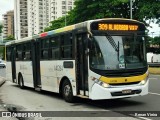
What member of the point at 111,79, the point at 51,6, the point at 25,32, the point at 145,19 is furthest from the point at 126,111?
the point at 25,32

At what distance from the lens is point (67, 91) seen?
1373 centimetres

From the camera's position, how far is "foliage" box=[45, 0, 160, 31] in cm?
4422

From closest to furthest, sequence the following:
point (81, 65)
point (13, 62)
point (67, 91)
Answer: point (81, 65), point (67, 91), point (13, 62)

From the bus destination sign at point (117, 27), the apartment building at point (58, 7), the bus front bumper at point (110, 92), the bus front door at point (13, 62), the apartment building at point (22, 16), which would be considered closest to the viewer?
the bus front bumper at point (110, 92)

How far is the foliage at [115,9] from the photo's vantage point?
4422 centimetres

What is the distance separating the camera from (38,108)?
12469 mm

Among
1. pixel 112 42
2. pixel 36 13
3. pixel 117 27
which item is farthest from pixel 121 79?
pixel 36 13

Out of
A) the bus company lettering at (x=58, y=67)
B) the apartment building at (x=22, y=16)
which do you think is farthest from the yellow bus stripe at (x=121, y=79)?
the apartment building at (x=22, y=16)

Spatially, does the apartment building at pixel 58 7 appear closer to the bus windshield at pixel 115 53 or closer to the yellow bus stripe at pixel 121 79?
the bus windshield at pixel 115 53

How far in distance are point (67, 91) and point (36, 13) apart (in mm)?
138248

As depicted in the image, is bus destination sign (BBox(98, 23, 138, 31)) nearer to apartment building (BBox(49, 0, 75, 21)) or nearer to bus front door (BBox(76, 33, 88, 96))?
bus front door (BBox(76, 33, 88, 96))

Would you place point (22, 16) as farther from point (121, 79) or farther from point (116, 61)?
point (121, 79)

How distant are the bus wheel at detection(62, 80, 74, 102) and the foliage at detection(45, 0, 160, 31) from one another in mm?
31486

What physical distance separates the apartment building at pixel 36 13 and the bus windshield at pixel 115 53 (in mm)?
128654
